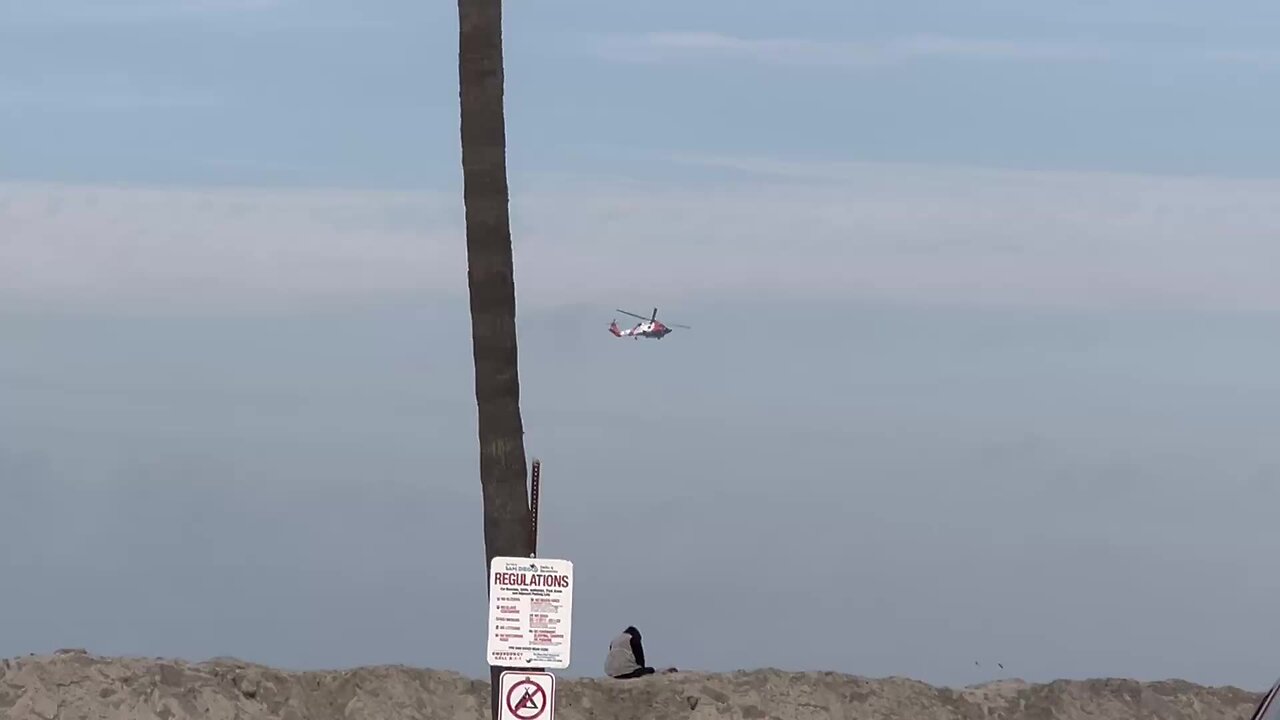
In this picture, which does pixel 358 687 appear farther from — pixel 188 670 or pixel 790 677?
pixel 790 677

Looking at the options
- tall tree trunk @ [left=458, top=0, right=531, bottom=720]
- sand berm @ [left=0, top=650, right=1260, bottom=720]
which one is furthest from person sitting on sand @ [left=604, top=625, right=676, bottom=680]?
tall tree trunk @ [left=458, top=0, right=531, bottom=720]

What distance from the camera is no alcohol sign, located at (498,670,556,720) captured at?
42.8 feet

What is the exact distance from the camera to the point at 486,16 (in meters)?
16.7

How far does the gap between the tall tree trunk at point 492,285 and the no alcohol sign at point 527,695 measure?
2650 mm

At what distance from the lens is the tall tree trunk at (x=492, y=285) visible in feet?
52.9

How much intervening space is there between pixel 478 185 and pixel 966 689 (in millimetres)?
10199

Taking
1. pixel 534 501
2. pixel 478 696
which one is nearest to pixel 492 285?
pixel 534 501

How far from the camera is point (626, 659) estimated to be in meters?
23.3

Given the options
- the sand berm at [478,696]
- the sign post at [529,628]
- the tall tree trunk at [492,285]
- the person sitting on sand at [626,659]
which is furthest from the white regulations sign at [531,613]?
the person sitting on sand at [626,659]

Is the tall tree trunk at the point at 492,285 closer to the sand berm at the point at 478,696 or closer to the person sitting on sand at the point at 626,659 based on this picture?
the sand berm at the point at 478,696

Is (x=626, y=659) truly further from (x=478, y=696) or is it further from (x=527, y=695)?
(x=527, y=695)

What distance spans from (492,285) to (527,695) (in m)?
4.29

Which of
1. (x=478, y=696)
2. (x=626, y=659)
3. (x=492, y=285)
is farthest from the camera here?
(x=626, y=659)

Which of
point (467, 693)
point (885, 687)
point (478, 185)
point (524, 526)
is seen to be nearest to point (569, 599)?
point (524, 526)
